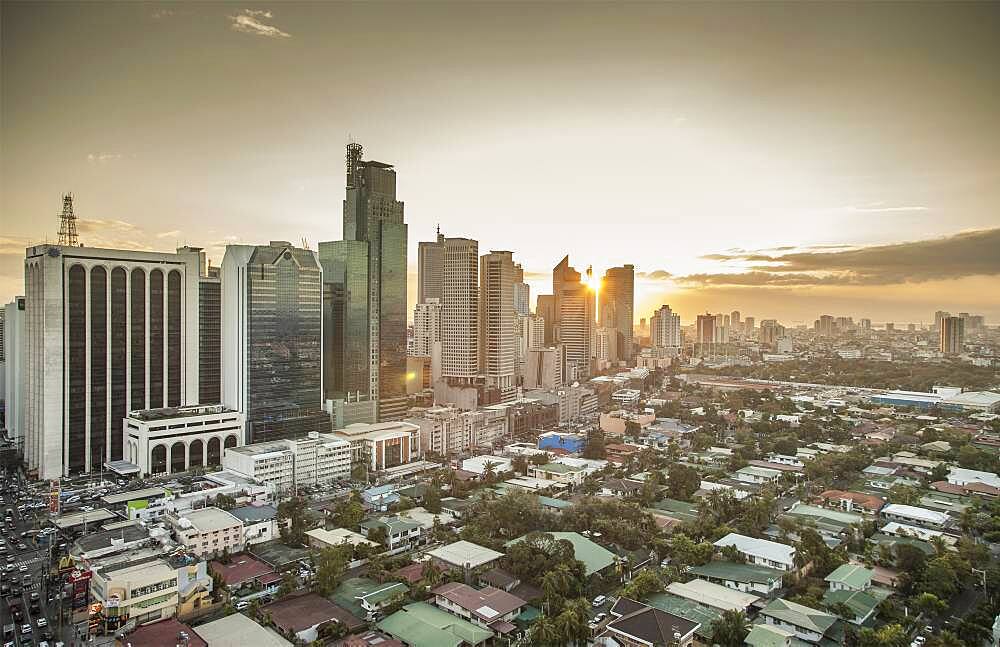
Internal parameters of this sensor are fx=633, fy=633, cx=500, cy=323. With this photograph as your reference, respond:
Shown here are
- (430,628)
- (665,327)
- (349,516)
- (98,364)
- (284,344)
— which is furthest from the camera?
(665,327)

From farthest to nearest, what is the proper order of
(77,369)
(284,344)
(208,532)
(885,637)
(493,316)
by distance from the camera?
(493,316)
(284,344)
(77,369)
(208,532)
(885,637)

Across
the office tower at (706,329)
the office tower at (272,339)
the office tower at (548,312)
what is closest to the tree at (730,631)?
the office tower at (272,339)

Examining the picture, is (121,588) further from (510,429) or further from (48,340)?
(510,429)

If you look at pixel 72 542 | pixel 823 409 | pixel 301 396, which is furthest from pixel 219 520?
pixel 823 409

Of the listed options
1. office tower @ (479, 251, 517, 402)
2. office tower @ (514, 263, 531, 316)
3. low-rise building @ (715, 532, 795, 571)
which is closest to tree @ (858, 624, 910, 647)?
low-rise building @ (715, 532, 795, 571)

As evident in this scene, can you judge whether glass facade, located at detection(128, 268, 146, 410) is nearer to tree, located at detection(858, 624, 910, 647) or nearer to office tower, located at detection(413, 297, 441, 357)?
office tower, located at detection(413, 297, 441, 357)

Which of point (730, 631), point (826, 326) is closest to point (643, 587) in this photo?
point (730, 631)

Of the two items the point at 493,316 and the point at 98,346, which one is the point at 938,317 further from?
the point at 98,346
